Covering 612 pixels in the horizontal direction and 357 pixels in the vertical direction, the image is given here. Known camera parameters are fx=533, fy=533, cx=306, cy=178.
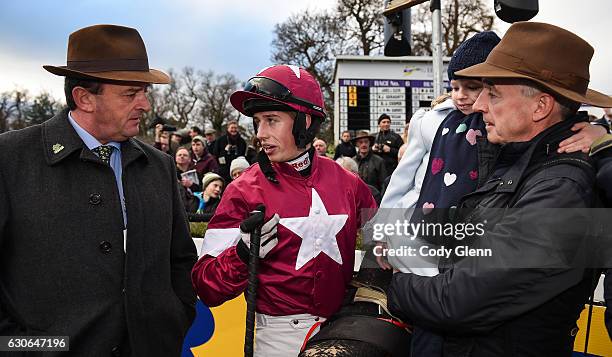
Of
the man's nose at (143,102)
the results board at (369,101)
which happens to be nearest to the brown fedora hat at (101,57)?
the man's nose at (143,102)

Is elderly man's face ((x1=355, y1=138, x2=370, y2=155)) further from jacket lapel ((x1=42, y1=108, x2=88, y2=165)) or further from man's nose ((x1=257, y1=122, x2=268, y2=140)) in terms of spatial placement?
jacket lapel ((x1=42, y1=108, x2=88, y2=165))

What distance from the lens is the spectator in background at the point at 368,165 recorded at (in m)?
9.05

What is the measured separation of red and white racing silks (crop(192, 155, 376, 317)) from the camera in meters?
2.58

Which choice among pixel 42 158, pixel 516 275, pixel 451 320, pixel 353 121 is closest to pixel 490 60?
pixel 516 275

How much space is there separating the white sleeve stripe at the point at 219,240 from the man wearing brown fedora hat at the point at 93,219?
0.75ft

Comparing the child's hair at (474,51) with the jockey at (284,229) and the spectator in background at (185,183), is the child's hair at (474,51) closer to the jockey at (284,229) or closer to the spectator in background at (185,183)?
the jockey at (284,229)

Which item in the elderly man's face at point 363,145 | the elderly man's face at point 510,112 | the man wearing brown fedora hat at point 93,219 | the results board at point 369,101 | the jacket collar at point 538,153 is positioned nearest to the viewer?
the jacket collar at point 538,153

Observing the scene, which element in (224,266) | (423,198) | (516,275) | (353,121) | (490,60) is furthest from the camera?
(353,121)

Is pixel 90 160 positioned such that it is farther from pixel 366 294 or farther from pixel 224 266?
pixel 366 294

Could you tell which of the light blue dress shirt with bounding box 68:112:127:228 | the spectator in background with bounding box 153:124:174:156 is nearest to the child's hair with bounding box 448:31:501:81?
the light blue dress shirt with bounding box 68:112:127:228

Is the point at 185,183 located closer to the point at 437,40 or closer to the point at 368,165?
the point at 368,165

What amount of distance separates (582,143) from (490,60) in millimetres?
472

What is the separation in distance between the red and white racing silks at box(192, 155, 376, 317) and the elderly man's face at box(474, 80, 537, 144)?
958 millimetres

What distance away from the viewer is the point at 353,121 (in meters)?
15.9
